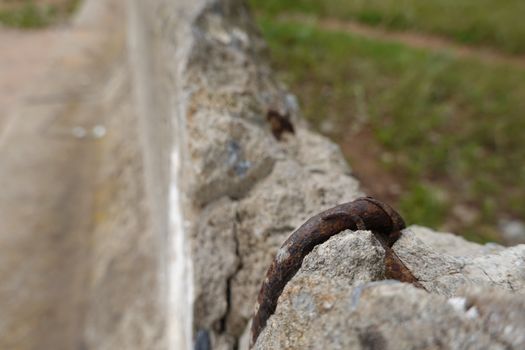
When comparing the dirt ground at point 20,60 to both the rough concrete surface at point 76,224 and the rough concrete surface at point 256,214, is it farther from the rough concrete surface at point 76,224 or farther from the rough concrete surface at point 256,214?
the rough concrete surface at point 256,214

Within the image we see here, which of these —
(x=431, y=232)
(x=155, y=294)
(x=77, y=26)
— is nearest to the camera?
(x=431, y=232)

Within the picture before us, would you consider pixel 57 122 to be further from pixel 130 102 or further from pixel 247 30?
pixel 247 30

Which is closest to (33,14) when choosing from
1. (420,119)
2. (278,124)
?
(420,119)

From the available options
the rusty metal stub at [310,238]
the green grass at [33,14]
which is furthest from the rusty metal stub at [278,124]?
the green grass at [33,14]

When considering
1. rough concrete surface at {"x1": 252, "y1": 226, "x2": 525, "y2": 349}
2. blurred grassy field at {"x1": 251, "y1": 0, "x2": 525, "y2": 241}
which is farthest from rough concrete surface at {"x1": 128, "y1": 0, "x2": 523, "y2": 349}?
blurred grassy field at {"x1": 251, "y1": 0, "x2": 525, "y2": 241}

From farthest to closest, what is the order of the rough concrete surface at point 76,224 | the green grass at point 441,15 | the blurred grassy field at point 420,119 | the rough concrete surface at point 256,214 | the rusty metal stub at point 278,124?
1. the green grass at point 441,15
2. the blurred grassy field at point 420,119
3. the rough concrete surface at point 76,224
4. the rusty metal stub at point 278,124
5. the rough concrete surface at point 256,214

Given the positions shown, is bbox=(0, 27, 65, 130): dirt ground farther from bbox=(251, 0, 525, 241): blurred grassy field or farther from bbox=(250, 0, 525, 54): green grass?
bbox=(250, 0, 525, 54): green grass

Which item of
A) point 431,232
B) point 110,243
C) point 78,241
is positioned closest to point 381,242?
point 431,232
